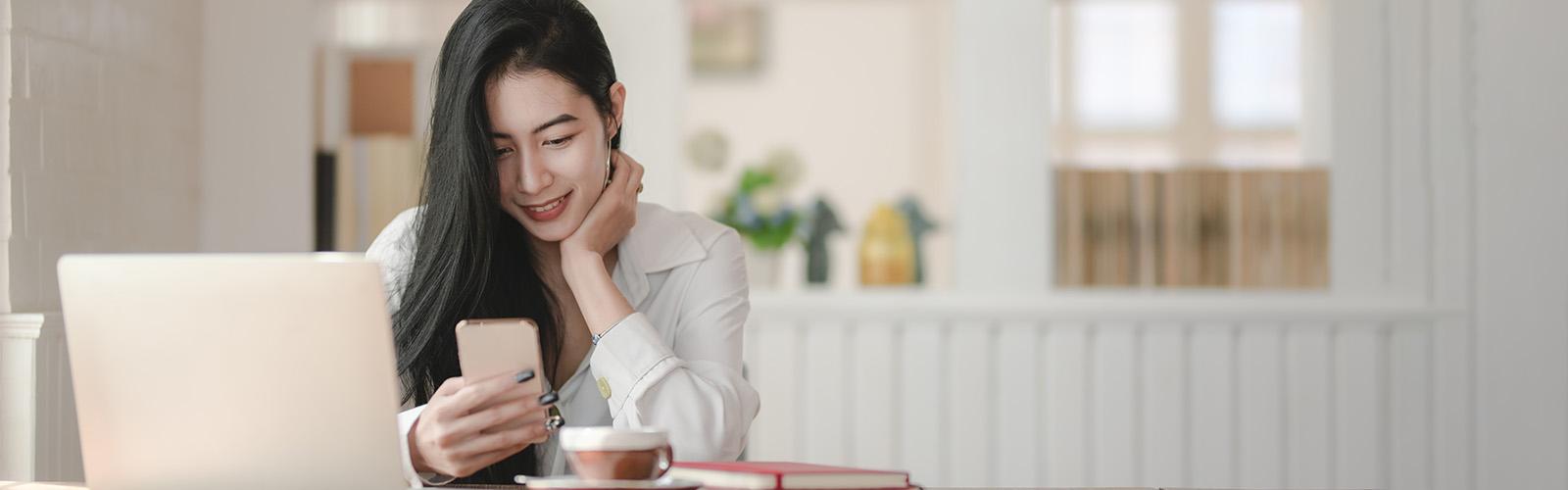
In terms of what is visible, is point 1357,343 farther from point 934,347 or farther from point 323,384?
point 323,384

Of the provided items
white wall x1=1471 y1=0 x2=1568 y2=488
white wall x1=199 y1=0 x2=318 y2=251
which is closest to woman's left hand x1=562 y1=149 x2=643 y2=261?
white wall x1=199 y1=0 x2=318 y2=251

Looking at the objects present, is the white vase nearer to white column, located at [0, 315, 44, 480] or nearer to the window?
the window

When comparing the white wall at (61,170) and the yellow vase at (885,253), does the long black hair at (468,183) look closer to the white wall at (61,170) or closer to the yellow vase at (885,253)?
the white wall at (61,170)

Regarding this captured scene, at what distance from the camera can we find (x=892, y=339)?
287 centimetres

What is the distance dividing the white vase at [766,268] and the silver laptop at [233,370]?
2.02 m

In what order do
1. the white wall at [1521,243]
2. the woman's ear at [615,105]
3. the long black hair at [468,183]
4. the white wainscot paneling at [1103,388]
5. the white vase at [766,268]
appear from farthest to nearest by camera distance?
the white vase at [766,268], the white wainscot paneling at [1103,388], the white wall at [1521,243], the woman's ear at [615,105], the long black hair at [468,183]

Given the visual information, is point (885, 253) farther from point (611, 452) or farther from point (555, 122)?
point (611, 452)

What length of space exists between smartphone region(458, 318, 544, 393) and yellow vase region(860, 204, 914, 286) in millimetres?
1887

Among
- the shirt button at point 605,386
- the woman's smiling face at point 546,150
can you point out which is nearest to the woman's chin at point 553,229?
the woman's smiling face at point 546,150

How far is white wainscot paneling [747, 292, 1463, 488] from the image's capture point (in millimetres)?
2770

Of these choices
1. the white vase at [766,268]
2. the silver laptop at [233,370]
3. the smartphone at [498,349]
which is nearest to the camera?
the silver laptop at [233,370]

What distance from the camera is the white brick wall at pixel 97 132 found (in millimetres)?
1989

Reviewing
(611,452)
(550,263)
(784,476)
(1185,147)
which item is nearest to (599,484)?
(611,452)

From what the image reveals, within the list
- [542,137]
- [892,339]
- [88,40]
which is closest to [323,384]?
[542,137]
